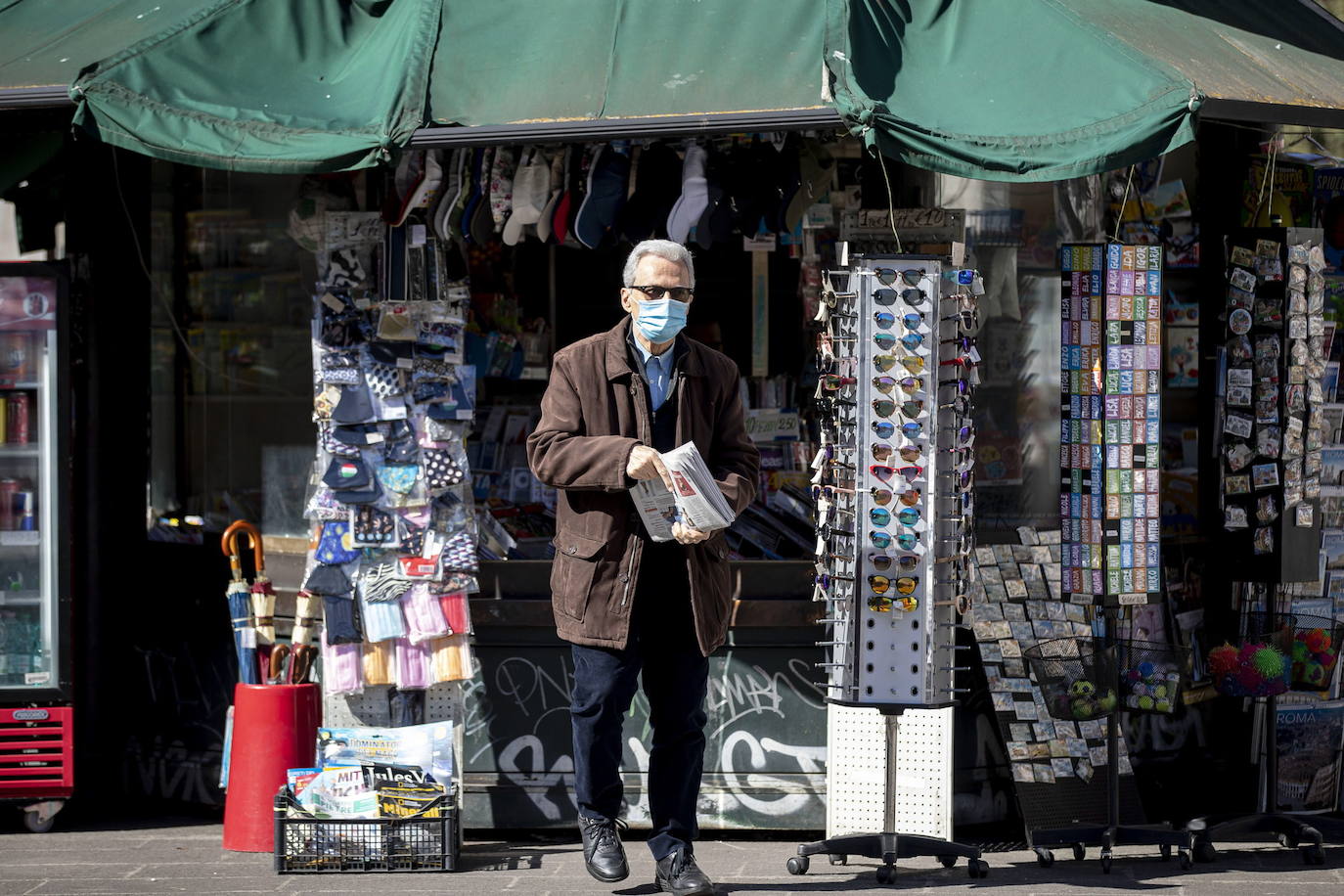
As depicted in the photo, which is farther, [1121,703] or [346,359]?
[346,359]

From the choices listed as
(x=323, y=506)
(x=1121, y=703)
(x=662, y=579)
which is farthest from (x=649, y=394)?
(x=1121, y=703)

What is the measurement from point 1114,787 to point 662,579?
1818 mm

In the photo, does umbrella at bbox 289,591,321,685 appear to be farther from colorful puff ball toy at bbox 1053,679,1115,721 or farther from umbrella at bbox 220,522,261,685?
colorful puff ball toy at bbox 1053,679,1115,721

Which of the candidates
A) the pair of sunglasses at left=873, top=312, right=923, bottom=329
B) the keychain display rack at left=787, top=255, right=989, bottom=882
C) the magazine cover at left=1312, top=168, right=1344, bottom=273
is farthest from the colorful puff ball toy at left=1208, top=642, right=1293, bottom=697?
the magazine cover at left=1312, top=168, right=1344, bottom=273

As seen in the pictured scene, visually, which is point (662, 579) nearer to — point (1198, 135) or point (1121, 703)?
point (1121, 703)

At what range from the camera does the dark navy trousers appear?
5227mm

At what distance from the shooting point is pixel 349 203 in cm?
648

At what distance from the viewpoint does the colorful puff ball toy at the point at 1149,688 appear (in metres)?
5.92

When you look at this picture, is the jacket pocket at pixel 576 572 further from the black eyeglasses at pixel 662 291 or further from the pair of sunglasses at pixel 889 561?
the pair of sunglasses at pixel 889 561

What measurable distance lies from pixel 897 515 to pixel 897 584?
22 centimetres

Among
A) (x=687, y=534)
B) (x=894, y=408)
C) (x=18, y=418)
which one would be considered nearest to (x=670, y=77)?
(x=894, y=408)

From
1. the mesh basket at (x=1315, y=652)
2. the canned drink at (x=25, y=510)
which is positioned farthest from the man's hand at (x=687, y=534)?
the canned drink at (x=25, y=510)

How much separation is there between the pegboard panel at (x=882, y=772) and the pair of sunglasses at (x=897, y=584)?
0.50 metres

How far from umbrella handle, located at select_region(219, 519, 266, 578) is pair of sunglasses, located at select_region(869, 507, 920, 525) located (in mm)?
2345
